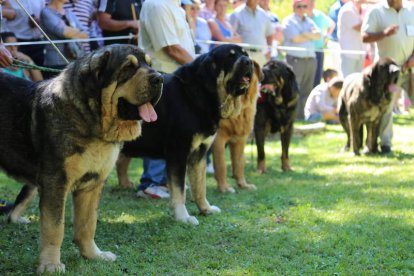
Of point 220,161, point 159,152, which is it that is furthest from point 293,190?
point 159,152

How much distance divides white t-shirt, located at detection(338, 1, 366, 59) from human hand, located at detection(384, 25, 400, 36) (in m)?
3.25

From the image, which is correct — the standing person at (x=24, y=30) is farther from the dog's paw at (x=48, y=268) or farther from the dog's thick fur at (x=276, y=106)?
the dog's paw at (x=48, y=268)

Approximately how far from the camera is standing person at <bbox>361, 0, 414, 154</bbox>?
11.0 meters

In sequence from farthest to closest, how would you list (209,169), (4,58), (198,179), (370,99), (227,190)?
1. (370,99)
2. (209,169)
3. (227,190)
4. (198,179)
5. (4,58)

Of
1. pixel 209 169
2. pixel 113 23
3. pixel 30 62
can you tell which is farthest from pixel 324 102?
pixel 30 62

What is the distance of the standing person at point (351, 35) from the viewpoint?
14.1 m

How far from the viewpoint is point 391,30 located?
424 inches

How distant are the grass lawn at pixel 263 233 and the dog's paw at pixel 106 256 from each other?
3.8 inches

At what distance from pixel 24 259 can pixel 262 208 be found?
2781 mm

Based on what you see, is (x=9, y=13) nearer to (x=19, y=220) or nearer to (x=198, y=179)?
(x=19, y=220)

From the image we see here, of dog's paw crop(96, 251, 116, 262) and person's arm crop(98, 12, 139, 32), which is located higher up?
person's arm crop(98, 12, 139, 32)

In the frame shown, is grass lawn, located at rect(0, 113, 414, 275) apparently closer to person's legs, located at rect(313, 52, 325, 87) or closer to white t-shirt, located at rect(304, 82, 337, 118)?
white t-shirt, located at rect(304, 82, 337, 118)

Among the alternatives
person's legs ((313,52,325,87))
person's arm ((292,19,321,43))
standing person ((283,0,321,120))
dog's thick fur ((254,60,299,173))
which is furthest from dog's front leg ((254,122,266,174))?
person's legs ((313,52,325,87))

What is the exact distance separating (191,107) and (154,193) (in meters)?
1.65
